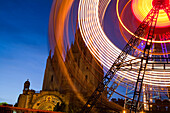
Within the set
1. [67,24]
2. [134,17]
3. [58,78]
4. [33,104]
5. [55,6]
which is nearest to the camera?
[55,6]

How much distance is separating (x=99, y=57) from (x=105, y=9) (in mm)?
4681

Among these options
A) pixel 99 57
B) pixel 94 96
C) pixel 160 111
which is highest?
pixel 99 57

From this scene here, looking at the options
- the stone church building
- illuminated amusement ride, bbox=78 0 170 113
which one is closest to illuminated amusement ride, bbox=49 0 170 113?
illuminated amusement ride, bbox=78 0 170 113

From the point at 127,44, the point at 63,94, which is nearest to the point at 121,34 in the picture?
the point at 127,44

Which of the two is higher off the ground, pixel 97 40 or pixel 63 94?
pixel 97 40

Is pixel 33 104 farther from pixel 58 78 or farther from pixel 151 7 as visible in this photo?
pixel 151 7

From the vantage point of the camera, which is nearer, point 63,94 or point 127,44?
point 127,44

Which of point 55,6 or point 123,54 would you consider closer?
point 55,6

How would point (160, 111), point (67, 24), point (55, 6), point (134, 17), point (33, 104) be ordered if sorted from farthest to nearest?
point (33, 104) → point (160, 111) → point (134, 17) → point (67, 24) → point (55, 6)

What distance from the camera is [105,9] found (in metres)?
15.5

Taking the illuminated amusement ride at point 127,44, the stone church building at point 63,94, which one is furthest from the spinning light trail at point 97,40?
the stone church building at point 63,94

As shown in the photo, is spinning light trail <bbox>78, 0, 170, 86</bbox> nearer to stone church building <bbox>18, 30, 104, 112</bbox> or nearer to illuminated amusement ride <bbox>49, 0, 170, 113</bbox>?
illuminated amusement ride <bbox>49, 0, 170, 113</bbox>

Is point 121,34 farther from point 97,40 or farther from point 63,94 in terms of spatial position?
point 63,94

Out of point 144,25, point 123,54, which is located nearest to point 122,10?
point 144,25
